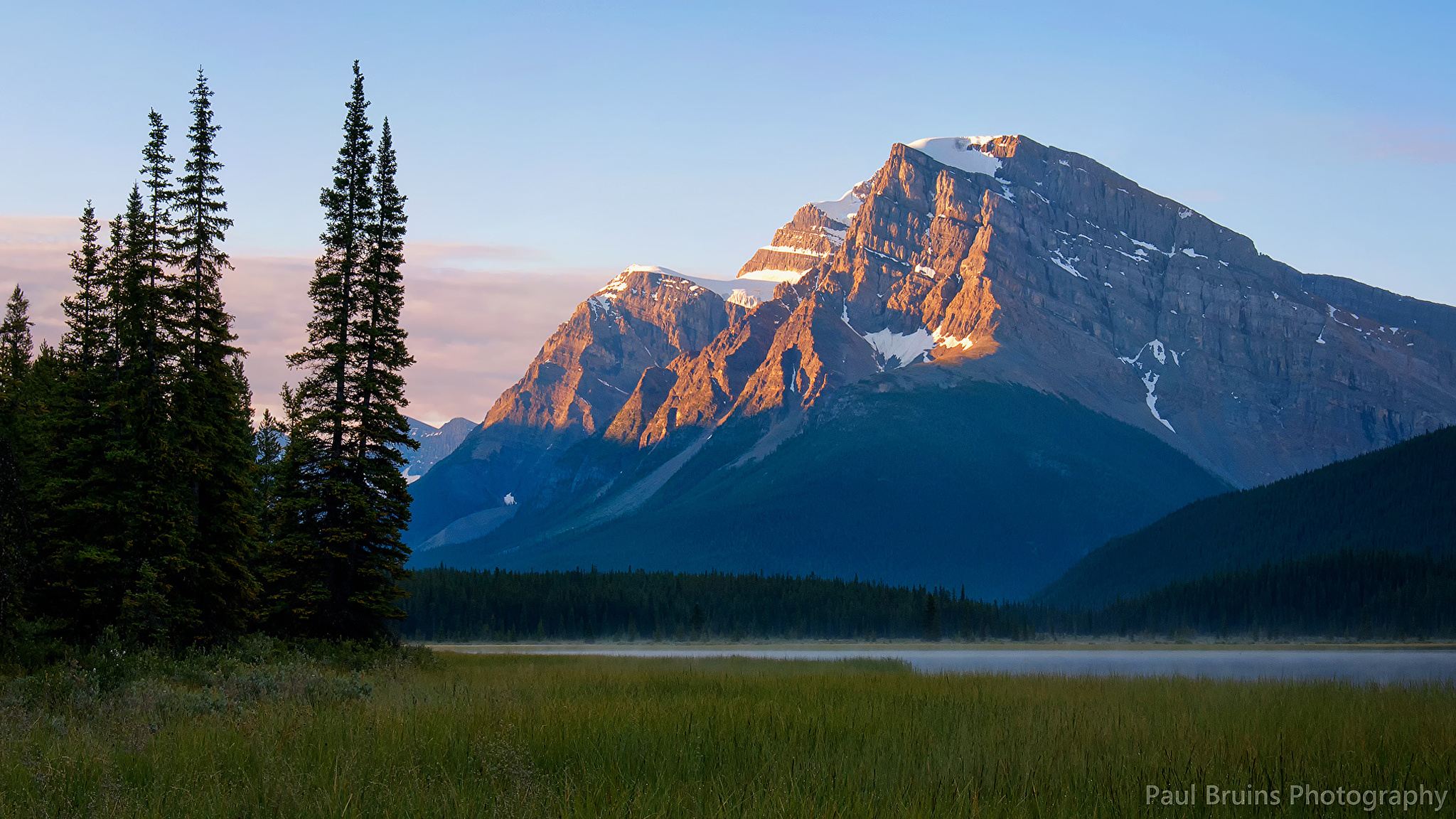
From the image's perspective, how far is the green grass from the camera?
1123cm

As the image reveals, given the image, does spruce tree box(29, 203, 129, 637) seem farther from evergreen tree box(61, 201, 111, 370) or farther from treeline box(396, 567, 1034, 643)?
treeline box(396, 567, 1034, 643)

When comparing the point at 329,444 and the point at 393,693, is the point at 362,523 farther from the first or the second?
the point at 393,693

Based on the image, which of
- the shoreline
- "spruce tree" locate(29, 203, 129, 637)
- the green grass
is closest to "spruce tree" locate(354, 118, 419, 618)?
"spruce tree" locate(29, 203, 129, 637)

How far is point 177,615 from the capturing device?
113 ft

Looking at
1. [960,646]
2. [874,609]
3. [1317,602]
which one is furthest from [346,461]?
[1317,602]

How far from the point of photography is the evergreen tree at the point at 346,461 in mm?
39844

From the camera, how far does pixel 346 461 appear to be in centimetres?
3966

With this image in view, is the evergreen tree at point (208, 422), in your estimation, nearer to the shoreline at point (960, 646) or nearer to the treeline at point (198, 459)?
the treeline at point (198, 459)

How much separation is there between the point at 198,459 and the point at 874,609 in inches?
5371

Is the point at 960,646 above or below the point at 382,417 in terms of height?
below

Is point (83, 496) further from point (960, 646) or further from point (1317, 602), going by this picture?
point (1317, 602)

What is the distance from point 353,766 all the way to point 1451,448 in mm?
227916

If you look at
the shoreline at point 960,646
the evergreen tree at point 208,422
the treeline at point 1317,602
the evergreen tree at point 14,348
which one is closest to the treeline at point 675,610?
the shoreline at point 960,646

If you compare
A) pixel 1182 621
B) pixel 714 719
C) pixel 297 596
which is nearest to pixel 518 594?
pixel 1182 621
